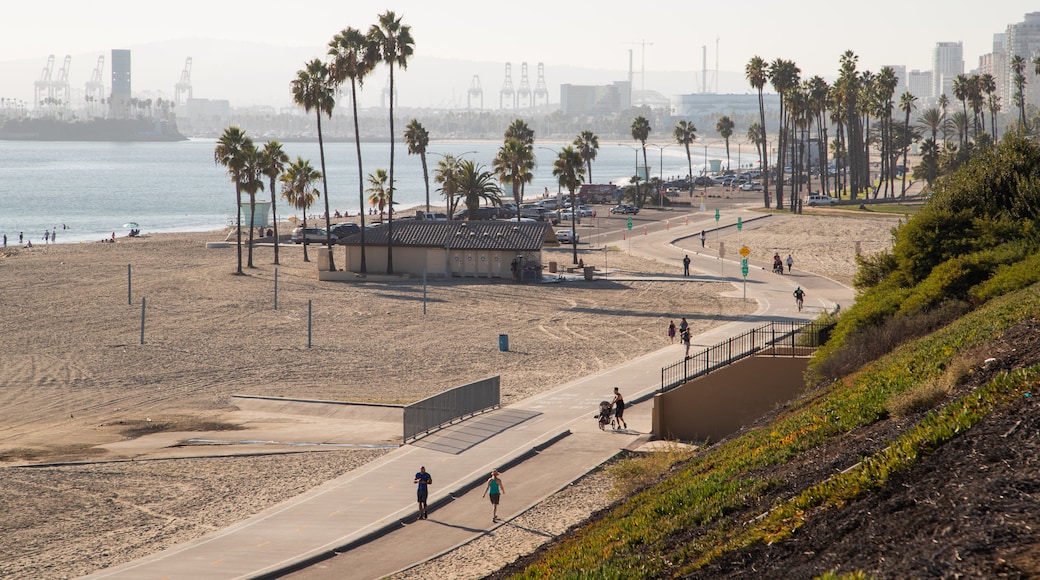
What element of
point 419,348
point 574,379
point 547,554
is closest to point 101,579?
point 547,554

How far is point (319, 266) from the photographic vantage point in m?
61.7

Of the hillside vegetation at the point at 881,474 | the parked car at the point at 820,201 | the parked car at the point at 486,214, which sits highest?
the parked car at the point at 820,201

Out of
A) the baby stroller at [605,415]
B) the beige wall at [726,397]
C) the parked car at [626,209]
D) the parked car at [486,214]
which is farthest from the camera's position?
the parked car at [626,209]

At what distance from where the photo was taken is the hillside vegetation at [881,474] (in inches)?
361

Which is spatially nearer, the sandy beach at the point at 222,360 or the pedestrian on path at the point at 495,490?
the pedestrian on path at the point at 495,490

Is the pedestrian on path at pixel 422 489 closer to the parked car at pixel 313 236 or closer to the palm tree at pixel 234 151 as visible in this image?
the palm tree at pixel 234 151

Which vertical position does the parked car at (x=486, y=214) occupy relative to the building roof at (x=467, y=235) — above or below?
above

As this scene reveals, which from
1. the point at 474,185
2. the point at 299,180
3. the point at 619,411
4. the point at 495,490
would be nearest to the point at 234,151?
the point at 299,180

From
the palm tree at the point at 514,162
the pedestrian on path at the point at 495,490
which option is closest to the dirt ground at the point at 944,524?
the pedestrian on path at the point at 495,490

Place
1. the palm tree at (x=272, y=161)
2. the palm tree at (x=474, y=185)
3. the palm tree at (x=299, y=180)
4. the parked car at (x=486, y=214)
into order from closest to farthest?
the palm tree at (x=272, y=161) → the palm tree at (x=299, y=180) → the palm tree at (x=474, y=185) → the parked car at (x=486, y=214)

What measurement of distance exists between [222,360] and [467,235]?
24.3m

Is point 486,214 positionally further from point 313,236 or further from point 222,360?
point 222,360

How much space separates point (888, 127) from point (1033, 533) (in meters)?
118

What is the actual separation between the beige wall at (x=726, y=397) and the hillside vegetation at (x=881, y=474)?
1062 millimetres
